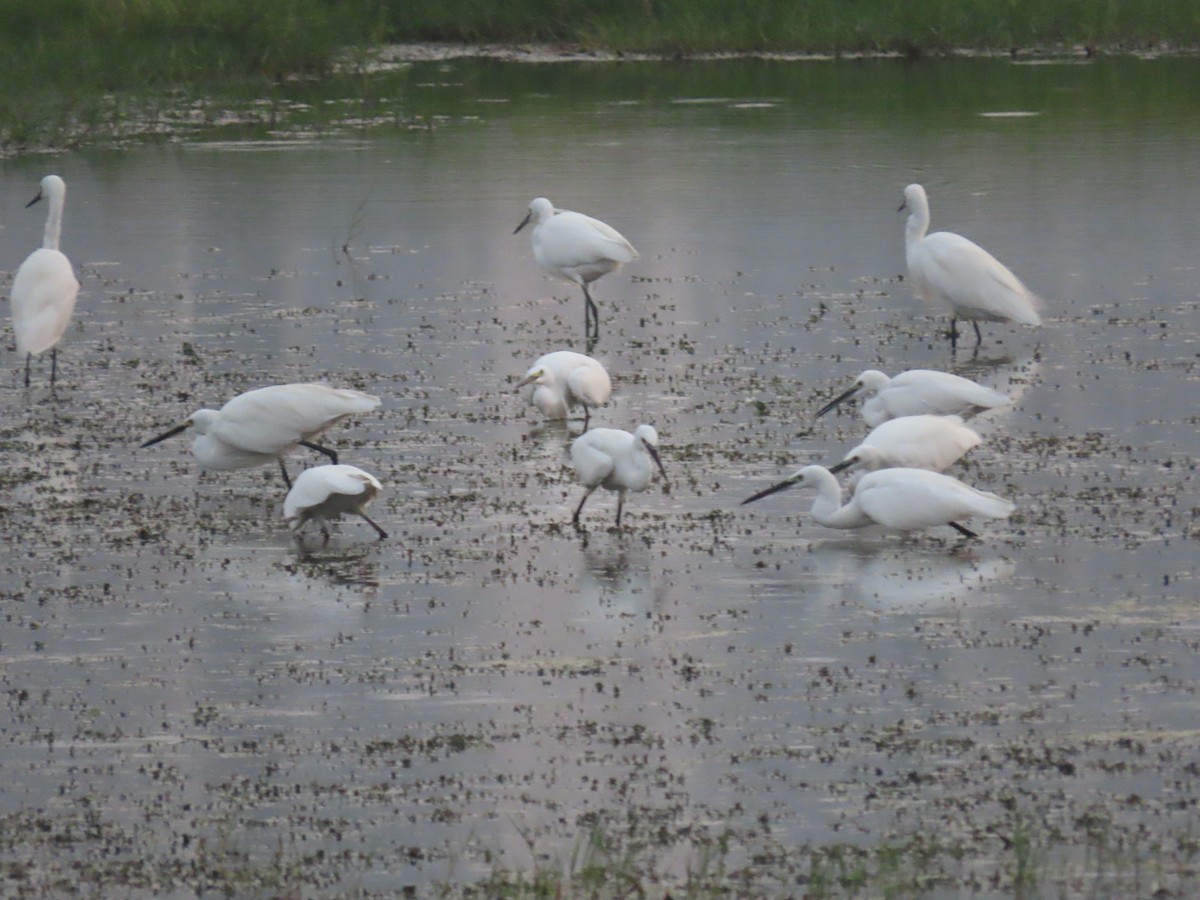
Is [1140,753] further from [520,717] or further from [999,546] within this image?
[999,546]

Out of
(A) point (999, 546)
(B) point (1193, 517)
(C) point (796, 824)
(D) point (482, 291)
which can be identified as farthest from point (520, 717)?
(D) point (482, 291)

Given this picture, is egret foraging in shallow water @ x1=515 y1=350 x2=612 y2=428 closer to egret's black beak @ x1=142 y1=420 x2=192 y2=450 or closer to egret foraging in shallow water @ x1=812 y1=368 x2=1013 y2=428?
egret foraging in shallow water @ x1=812 y1=368 x2=1013 y2=428

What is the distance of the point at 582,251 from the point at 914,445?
588 cm

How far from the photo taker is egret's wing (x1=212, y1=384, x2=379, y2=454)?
10961 millimetres

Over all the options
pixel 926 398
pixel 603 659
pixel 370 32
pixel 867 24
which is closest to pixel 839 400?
pixel 926 398

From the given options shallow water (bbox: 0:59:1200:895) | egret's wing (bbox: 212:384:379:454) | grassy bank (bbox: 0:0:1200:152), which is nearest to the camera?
shallow water (bbox: 0:59:1200:895)

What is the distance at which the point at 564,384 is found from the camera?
13.0 metres

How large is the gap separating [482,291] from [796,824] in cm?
1173

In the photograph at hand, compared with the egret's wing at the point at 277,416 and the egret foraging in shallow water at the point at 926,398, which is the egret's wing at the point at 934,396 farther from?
the egret's wing at the point at 277,416

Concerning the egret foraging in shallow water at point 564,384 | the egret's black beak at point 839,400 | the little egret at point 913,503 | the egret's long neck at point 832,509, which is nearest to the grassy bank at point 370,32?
the egret foraging in shallow water at point 564,384

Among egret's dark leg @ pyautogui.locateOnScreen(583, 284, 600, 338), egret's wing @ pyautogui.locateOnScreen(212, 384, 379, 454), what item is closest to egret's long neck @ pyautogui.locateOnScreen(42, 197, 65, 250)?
egret's dark leg @ pyautogui.locateOnScreen(583, 284, 600, 338)

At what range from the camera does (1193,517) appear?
1033 centimetres

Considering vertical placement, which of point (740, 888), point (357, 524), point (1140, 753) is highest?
point (357, 524)

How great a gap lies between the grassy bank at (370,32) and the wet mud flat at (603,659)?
57.2 ft
